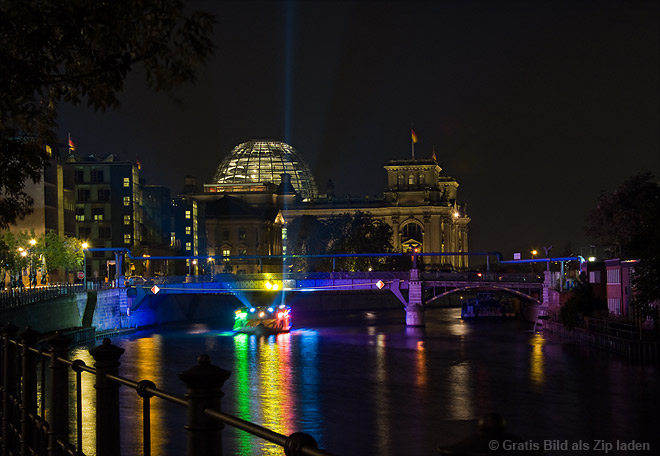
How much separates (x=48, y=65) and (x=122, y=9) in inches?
77.1

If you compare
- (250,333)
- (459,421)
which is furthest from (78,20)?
(250,333)

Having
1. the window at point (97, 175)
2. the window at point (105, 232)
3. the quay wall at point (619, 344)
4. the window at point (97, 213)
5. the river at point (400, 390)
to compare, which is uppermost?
the window at point (97, 175)

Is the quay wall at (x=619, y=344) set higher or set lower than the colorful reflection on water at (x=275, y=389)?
higher

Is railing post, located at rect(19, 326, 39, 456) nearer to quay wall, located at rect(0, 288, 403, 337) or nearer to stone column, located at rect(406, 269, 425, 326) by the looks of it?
quay wall, located at rect(0, 288, 403, 337)

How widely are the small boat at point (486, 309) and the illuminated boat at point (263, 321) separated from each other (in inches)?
1257

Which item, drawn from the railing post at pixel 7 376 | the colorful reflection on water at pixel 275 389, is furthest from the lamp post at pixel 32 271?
the railing post at pixel 7 376

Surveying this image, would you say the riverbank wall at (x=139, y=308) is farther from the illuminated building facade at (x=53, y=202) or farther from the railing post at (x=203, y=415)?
the railing post at (x=203, y=415)

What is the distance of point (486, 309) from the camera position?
129 meters

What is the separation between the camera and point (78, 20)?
41.2 ft

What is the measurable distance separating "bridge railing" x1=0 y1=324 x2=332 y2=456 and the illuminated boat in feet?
282

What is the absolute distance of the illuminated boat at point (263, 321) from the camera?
100525 mm

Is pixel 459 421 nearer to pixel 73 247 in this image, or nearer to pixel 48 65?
pixel 48 65

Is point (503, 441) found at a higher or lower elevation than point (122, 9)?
lower

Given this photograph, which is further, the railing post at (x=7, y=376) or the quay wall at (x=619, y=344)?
the quay wall at (x=619, y=344)
